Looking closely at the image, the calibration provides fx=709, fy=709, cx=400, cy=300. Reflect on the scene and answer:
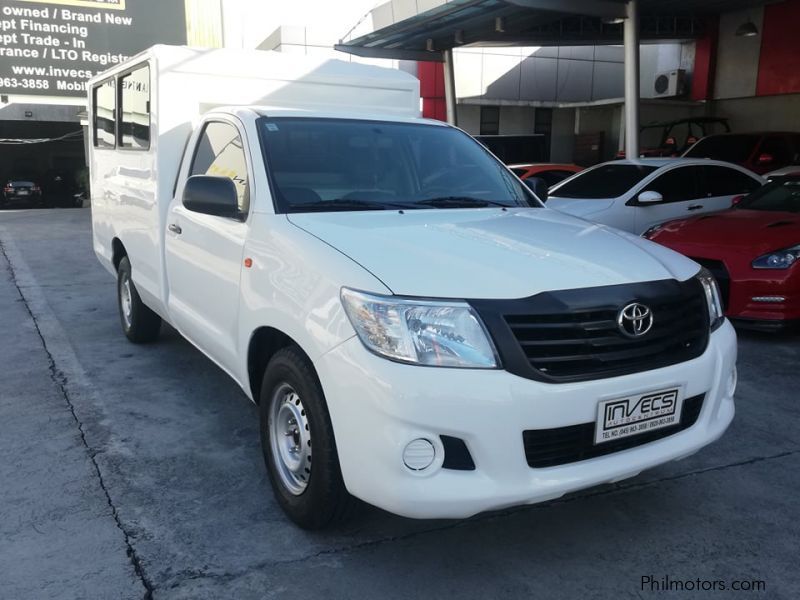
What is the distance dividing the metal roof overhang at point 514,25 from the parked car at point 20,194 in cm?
1955

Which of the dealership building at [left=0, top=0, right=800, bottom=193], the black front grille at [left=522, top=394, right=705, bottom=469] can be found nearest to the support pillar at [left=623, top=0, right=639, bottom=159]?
the dealership building at [left=0, top=0, right=800, bottom=193]

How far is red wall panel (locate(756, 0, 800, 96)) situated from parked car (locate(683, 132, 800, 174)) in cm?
450

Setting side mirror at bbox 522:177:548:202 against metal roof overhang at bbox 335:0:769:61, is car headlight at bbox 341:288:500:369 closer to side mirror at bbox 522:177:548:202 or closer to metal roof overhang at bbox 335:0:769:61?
side mirror at bbox 522:177:548:202

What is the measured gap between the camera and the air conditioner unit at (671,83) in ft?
63.0

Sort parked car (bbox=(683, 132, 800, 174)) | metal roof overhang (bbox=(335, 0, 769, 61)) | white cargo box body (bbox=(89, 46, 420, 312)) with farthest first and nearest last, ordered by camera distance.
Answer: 1. metal roof overhang (bbox=(335, 0, 769, 61))
2. parked car (bbox=(683, 132, 800, 174))
3. white cargo box body (bbox=(89, 46, 420, 312))

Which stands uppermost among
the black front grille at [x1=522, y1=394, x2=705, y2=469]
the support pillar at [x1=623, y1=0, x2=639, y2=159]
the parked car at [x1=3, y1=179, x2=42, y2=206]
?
the support pillar at [x1=623, y1=0, x2=639, y2=159]

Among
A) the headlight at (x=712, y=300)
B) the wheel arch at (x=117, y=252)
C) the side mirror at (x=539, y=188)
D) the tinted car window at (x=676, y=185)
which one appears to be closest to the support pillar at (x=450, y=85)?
the tinted car window at (x=676, y=185)

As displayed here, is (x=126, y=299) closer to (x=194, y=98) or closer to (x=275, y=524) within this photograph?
(x=194, y=98)

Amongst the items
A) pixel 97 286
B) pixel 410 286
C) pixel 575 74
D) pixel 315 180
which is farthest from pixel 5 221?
pixel 575 74

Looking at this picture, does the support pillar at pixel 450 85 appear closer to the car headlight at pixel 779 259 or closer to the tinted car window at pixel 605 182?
the tinted car window at pixel 605 182

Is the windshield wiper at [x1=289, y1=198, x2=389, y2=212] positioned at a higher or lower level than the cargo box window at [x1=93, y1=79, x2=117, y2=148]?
lower

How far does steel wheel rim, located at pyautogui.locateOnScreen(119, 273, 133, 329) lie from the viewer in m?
5.71

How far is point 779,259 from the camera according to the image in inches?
225

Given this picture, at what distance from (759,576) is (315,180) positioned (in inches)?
104
